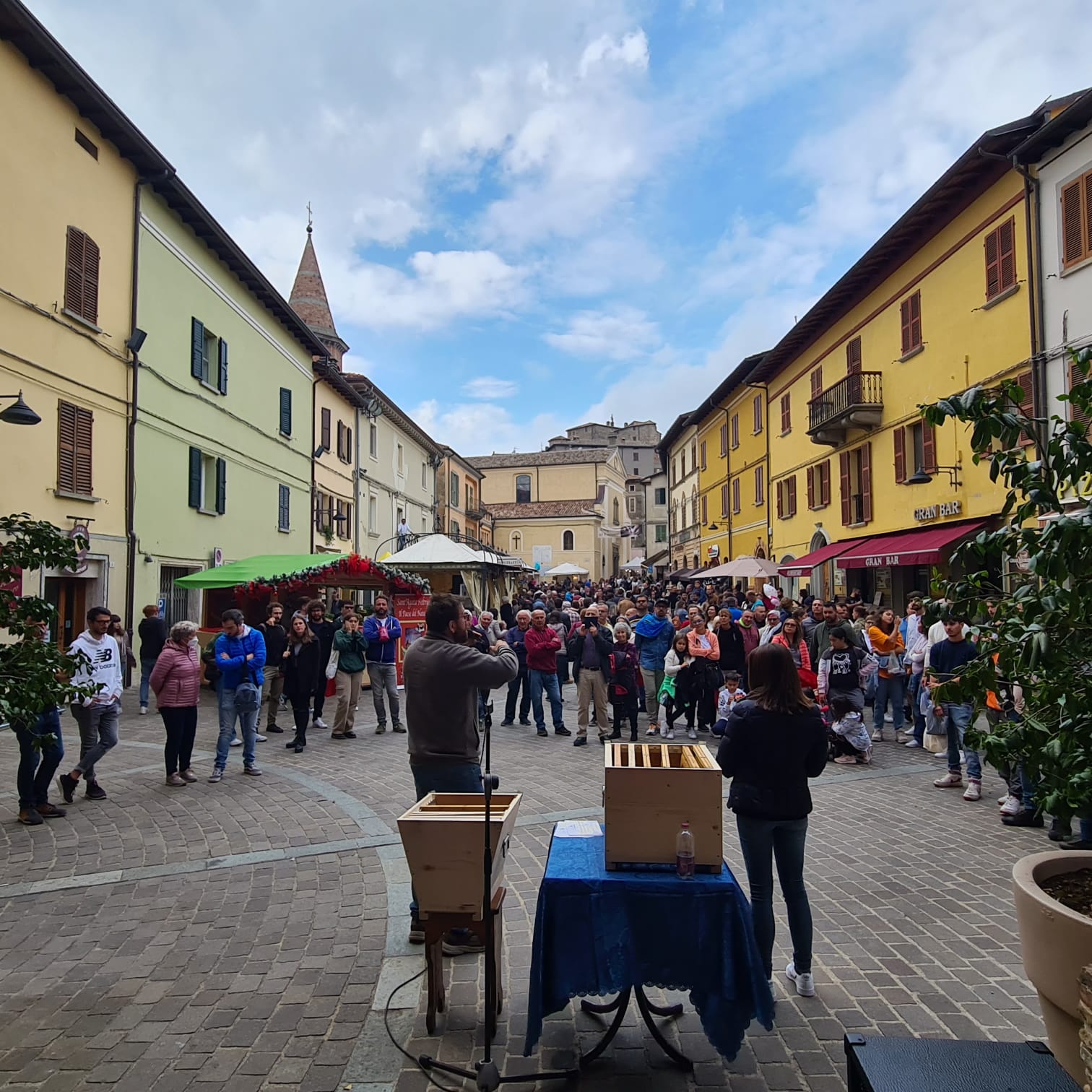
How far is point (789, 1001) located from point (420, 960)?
193 cm

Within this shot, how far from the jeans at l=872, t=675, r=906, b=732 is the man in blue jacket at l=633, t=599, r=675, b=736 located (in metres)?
2.93

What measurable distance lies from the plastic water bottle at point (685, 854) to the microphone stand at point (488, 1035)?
2.64 ft

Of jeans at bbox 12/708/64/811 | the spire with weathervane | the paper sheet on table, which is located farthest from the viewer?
the spire with weathervane

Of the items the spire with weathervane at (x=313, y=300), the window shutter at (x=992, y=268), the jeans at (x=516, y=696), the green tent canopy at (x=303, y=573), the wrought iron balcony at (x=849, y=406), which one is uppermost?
the spire with weathervane at (x=313, y=300)

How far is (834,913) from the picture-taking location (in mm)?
5059

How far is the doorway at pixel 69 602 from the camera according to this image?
13258 mm

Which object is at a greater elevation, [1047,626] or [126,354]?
[126,354]

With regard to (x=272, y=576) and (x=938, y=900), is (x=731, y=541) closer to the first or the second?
(x=272, y=576)

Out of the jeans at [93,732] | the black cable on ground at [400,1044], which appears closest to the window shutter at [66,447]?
the jeans at [93,732]

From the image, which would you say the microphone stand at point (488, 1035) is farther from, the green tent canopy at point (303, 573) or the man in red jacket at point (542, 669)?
the green tent canopy at point (303, 573)

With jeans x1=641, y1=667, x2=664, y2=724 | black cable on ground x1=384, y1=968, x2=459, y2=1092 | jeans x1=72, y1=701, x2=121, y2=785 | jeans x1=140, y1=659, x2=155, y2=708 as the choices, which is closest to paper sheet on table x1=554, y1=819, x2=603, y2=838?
black cable on ground x1=384, y1=968, x2=459, y2=1092

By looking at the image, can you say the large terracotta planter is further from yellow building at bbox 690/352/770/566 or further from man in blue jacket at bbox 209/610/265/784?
yellow building at bbox 690/352/770/566

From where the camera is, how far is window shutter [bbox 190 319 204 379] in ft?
59.8

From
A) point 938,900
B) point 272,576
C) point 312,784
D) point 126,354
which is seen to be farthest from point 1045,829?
point 126,354
